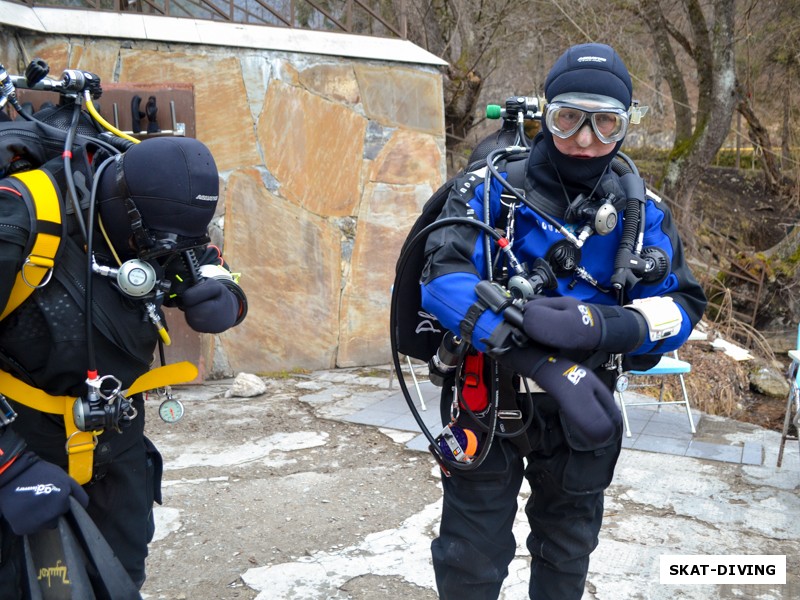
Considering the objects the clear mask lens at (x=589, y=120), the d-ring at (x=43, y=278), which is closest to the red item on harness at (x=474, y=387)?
the clear mask lens at (x=589, y=120)

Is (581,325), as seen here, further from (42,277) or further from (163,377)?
(42,277)

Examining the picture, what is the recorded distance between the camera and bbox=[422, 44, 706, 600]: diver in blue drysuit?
202cm

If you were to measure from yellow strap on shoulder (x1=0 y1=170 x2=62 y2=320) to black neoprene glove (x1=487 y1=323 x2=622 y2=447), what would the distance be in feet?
3.39

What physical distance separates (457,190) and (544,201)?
0.24m

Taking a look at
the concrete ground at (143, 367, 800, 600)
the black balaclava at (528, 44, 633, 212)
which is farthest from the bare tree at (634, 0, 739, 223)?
the black balaclava at (528, 44, 633, 212)

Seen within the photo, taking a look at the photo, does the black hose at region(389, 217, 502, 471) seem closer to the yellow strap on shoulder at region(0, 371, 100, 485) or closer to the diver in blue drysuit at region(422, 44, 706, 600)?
the diver in blue drysuit at region(422, 44, 706, 600)

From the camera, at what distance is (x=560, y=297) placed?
1.96 metres

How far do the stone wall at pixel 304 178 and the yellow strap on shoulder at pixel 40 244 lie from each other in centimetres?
318

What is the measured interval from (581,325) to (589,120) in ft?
1.85

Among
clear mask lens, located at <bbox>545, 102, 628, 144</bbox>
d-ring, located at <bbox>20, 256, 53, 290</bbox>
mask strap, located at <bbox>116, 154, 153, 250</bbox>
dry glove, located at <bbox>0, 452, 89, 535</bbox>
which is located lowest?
dry glove, located at <bbox>0, 452, 89, 535</bbox>

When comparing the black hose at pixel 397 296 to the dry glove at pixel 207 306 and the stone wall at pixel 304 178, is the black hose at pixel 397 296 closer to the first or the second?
the dry glove at pixel 207 306

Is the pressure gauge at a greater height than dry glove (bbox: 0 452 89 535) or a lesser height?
lesser

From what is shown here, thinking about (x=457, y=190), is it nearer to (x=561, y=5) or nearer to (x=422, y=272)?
(x=422, y=272)

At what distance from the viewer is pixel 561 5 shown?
350 inches
